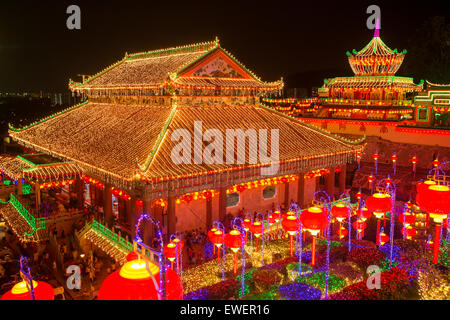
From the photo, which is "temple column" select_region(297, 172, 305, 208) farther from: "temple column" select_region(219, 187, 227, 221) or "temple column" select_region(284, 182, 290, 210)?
"temple column" select_region(219, 187, 227, 221)

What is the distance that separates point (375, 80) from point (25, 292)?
35.0 meters

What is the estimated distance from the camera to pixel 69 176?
16.7 metres

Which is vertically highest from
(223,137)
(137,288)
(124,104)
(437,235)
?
(124,104)

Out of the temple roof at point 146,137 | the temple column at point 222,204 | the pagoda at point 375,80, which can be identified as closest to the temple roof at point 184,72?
the temple roof at point 146,137

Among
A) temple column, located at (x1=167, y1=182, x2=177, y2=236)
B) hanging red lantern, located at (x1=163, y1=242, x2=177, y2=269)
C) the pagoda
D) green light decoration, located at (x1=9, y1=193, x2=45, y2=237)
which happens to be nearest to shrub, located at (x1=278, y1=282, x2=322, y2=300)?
hanging red lantern, located at (x1=163, y1=242, x2=177, y2=269)

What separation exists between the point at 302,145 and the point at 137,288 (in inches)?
533

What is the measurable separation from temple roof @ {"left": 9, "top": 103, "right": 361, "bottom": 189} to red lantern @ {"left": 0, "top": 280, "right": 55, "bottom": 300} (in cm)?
615

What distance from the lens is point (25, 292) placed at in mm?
5793

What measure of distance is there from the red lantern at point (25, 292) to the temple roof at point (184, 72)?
1100 cm

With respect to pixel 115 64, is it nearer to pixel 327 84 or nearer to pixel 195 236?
pixel 195 236

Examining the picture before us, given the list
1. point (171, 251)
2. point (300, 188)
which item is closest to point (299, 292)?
point (171, 251)

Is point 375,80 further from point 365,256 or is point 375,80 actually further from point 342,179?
point 365,256

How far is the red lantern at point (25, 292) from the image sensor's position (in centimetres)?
573

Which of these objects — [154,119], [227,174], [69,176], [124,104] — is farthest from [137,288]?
[124,104]
